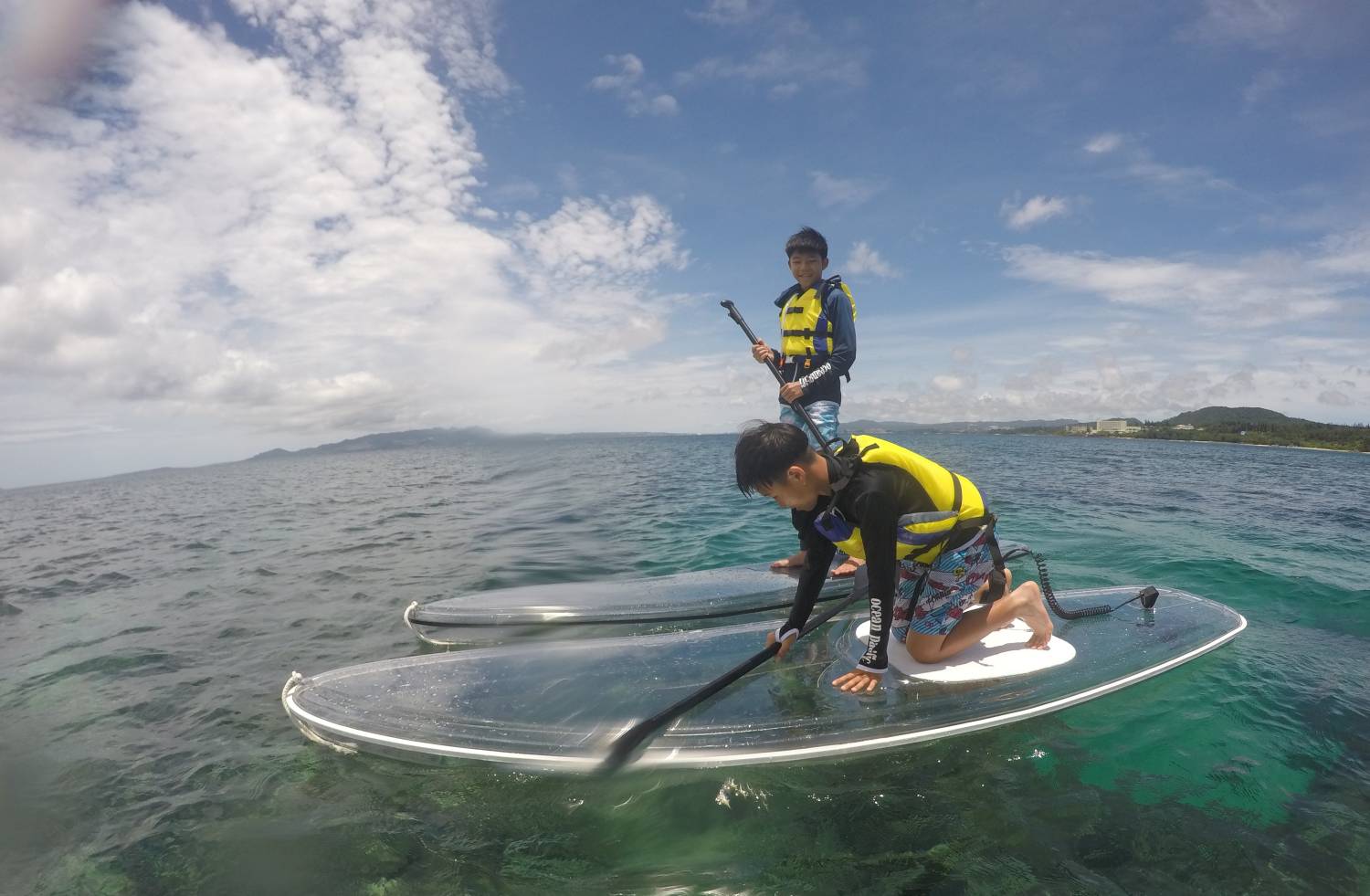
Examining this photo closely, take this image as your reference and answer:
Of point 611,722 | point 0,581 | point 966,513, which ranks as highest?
point 966,513

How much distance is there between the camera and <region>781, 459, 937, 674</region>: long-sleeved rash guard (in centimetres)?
350

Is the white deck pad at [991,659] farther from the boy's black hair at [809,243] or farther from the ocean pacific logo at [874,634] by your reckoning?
the boy's black hair at [809,243]

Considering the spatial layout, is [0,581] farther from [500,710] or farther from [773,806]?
[773,806]

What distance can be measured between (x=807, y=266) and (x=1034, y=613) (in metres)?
3.80

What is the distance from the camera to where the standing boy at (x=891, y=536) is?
349 cm

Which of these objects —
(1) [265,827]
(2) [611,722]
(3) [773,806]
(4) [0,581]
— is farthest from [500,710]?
(4) [0,581]

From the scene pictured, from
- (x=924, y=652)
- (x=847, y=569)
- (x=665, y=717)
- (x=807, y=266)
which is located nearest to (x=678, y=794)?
(x=665, y=717)

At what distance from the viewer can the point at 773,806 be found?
11.0 feet

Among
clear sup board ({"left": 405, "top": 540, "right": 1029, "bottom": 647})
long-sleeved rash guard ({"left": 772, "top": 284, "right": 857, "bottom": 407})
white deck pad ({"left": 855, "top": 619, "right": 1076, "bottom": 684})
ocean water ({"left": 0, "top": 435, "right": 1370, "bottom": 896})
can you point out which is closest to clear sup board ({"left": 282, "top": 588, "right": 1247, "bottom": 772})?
white deck pad ({"left": 855, "top": 619, "right": 1076, "bottom": 684})

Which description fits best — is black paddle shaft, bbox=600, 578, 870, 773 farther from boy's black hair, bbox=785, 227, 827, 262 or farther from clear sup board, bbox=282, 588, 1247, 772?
boy's black hair, bbox=785, 227, 827, 262

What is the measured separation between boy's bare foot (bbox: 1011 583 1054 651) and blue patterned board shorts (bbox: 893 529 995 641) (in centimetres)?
31

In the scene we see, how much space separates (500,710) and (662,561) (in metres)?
5.89

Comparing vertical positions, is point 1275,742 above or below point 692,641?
below

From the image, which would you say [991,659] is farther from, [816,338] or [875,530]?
[816,338]
